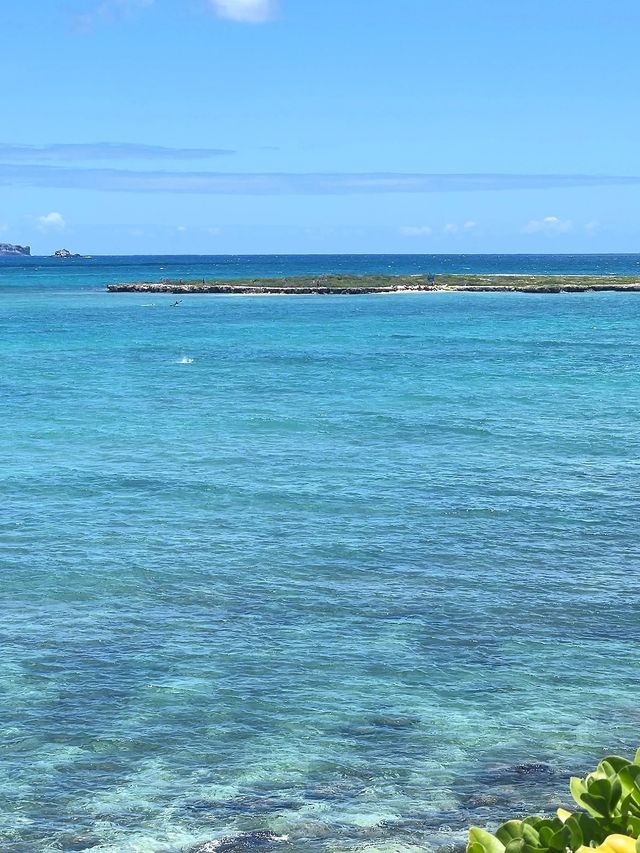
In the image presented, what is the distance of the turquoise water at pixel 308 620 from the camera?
10.8m

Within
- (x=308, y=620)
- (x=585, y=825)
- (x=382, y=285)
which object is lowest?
(x=308, y=620)

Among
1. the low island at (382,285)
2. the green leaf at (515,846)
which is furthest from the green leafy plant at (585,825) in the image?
the low island at (382,285)

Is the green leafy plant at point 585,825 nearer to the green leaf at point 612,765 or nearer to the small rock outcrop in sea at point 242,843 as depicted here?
the green leaf at point 612,765

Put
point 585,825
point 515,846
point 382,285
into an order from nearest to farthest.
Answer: point 515,846 < point 585,825 < point 382,285

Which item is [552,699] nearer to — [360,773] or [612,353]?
[360,773]

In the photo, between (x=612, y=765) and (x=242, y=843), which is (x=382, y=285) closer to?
(x=242, y=843)

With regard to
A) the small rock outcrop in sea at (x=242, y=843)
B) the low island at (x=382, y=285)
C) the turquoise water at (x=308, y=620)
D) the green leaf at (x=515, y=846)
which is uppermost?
the low island at (x=382, y=285)

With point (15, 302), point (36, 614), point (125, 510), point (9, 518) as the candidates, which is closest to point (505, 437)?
point (125, 510)

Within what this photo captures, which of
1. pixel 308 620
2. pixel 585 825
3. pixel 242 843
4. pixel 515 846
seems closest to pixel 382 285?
pixel 308 620

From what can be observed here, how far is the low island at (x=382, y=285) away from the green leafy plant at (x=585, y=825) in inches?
4727

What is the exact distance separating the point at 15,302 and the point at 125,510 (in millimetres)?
96738

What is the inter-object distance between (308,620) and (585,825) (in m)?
11.7

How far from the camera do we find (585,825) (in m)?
4.00

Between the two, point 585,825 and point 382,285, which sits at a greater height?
point 382,285
